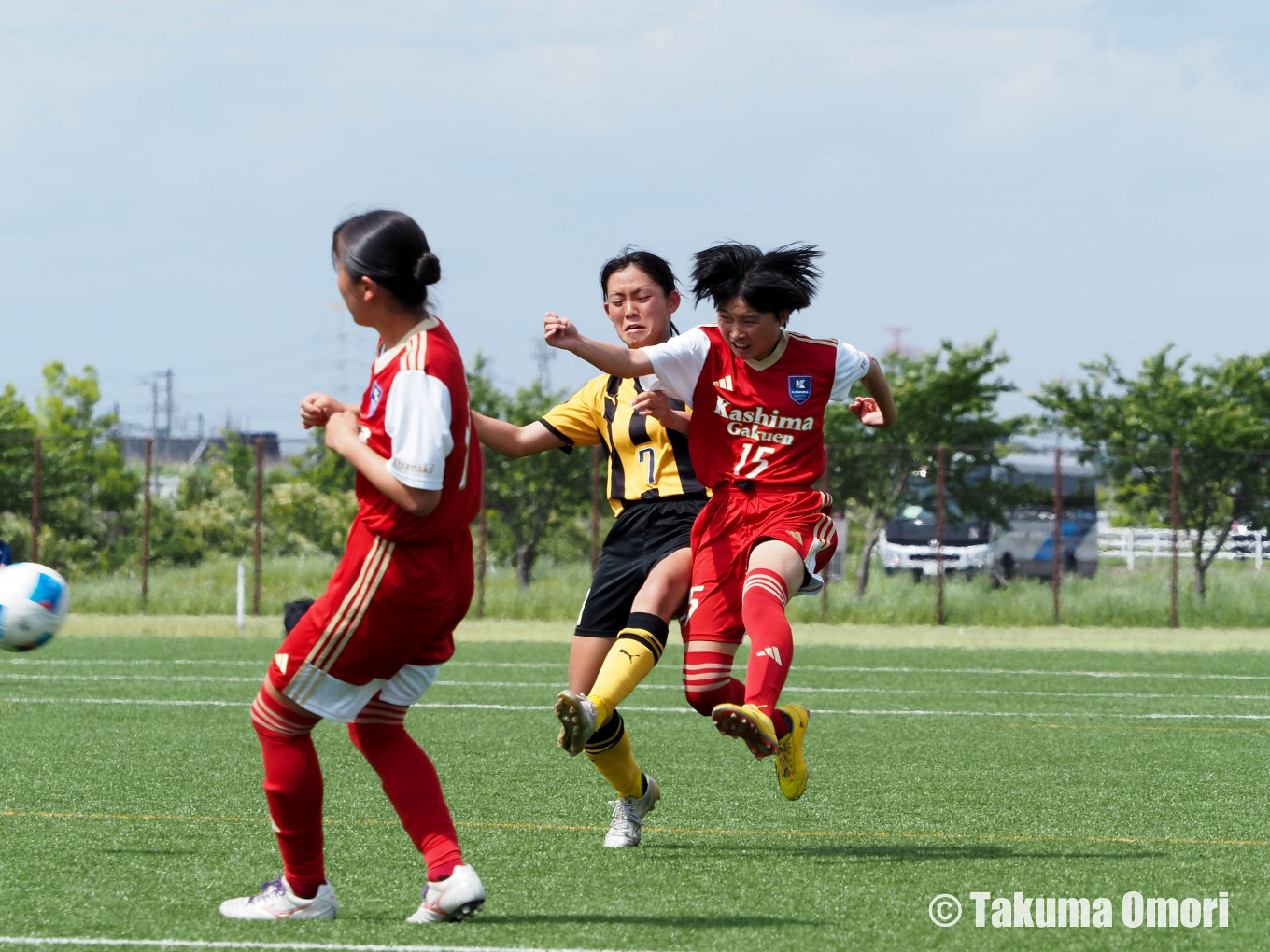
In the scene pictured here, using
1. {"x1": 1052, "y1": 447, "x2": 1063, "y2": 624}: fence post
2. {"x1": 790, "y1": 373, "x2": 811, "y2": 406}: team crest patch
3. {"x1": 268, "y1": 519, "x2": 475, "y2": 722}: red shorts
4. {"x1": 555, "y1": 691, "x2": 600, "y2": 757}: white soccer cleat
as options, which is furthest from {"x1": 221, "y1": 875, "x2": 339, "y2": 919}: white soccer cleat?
{"x1": 1052, "y1": 447, "x2": 1063, "y2": 624}: fence post

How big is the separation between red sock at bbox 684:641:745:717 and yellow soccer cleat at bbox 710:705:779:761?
16.6 inches

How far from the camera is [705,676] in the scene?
17.5ft

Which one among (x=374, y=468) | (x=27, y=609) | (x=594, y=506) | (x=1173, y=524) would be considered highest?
(x=374, y=468)

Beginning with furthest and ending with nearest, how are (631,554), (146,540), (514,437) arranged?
1. (146,540)
2. (631,554)
3. (514,437)

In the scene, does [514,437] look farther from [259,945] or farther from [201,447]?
[201,447]

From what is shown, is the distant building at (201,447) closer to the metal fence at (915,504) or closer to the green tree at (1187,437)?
the metal fence at (915,504)

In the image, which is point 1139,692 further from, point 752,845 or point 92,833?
point 92,833

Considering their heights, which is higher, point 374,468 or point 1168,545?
point 374,468

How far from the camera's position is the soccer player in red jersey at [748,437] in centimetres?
534

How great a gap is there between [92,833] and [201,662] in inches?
331

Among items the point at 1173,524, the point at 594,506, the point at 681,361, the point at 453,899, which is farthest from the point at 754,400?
the point at 1173,524

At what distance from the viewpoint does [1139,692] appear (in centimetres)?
1159

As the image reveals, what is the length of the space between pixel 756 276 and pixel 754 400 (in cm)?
44

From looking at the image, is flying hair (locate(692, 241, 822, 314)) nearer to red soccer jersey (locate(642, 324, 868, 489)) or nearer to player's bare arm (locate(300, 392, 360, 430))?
red soccer jersey (locate(642, 324, 868, 489))
